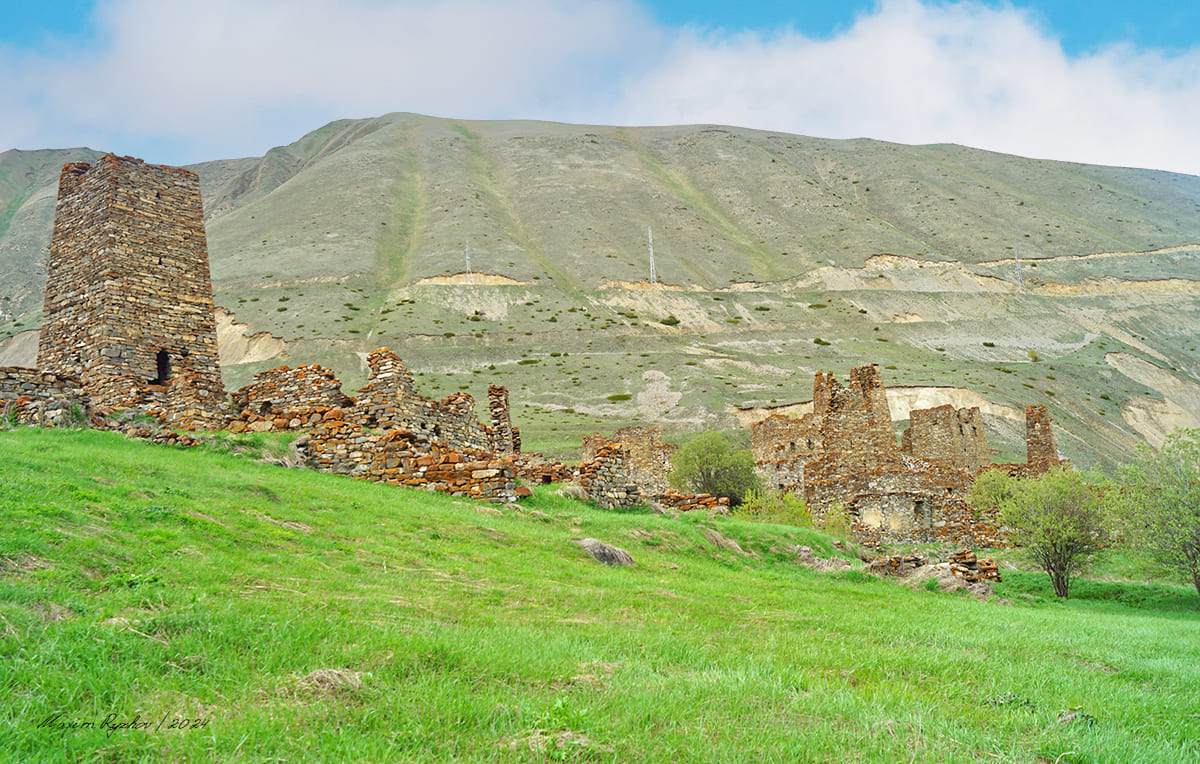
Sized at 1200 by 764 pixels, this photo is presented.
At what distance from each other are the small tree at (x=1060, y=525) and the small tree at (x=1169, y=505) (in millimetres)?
841

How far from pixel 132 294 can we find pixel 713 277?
334 ft

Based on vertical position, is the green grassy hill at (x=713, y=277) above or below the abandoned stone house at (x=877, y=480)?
above

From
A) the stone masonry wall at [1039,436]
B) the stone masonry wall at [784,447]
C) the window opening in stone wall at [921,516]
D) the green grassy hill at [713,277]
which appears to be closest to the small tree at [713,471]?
the stone masonry wall at [784,447]

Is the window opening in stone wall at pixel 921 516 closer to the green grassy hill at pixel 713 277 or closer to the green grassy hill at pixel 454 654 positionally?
the green grassy hill at pixel 454 654

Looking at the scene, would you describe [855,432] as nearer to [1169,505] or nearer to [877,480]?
[877,480]

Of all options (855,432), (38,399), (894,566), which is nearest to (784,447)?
(855,432)

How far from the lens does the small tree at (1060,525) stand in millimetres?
19500

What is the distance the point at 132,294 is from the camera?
19594mm

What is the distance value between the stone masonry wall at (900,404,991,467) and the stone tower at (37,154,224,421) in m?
32.6

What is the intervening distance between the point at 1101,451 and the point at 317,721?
72.7 meters

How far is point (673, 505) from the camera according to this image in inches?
800

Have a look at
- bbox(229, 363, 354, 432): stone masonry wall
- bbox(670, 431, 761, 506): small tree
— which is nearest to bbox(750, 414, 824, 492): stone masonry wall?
bbox(670, 431, 761, 506): small tree

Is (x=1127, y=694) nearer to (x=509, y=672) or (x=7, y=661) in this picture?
(x=509, y=672)

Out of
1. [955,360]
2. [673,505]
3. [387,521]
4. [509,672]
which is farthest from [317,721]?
[955,360]
